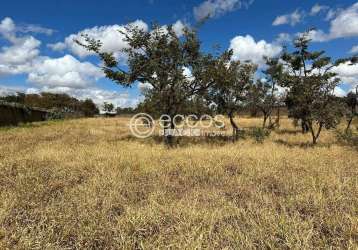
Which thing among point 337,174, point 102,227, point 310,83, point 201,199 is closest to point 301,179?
point 337,174

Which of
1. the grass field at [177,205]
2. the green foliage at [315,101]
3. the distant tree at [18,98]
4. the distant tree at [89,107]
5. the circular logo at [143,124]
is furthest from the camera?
the distant tree at [89,107]

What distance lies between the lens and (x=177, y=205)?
4.64 meters

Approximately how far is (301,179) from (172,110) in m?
9.23

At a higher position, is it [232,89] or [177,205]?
[232,89]

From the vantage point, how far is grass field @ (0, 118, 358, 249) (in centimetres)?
358

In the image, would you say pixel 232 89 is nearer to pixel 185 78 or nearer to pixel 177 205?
pixel 185 78

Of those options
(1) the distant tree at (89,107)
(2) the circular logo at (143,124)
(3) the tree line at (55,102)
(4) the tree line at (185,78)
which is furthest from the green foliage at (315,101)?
(1) the distant tree at (89,107)

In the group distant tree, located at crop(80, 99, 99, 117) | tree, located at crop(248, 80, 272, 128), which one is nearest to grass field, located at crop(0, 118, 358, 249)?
tree, located at crop(248, 80, 272, 128)

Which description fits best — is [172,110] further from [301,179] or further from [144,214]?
[144,214]

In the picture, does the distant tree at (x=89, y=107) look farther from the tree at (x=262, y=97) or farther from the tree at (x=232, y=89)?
the tree at (x=232, y=89)

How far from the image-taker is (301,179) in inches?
250

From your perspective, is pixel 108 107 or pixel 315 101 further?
pixel 108 107

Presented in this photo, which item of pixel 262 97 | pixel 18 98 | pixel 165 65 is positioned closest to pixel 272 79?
pixel 262 97

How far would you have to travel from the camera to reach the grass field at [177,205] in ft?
11.8
